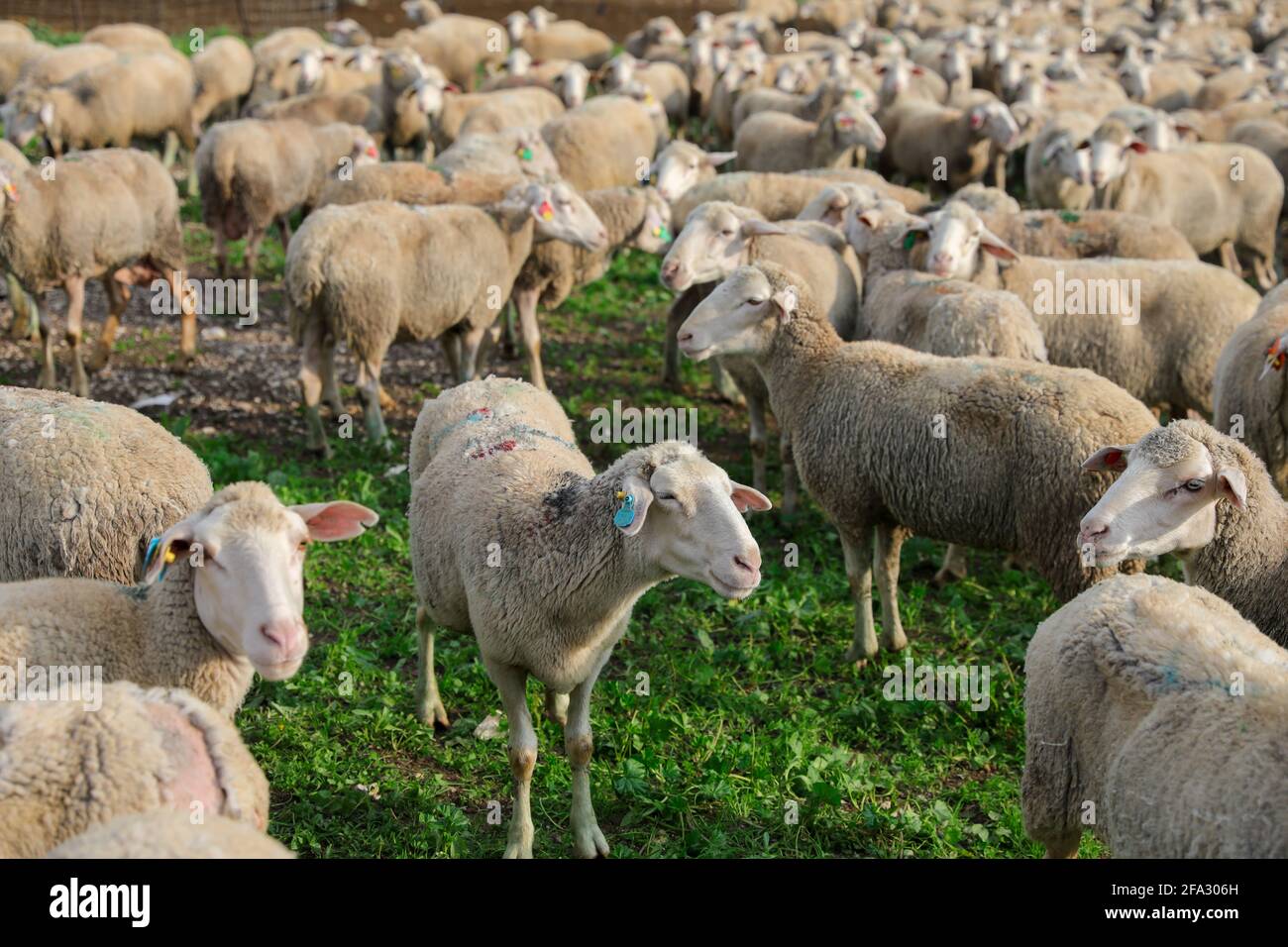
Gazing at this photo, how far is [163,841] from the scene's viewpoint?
9.64ft

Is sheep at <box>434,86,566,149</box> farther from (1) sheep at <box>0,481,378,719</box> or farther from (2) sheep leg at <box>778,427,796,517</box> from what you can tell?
(1) sheep at <box>0,481,378,719</box>

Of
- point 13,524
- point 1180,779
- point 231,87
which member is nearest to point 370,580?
point 13,524

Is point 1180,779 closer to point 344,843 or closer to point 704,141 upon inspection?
point 344,843

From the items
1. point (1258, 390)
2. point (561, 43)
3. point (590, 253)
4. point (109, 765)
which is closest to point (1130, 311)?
point (1258, 390)

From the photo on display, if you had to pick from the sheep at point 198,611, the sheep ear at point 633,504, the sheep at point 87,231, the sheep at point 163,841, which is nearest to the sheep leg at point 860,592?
the sheep ear at point 633,504

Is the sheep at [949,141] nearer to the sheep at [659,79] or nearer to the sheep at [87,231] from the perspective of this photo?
the sheep at [659,79]

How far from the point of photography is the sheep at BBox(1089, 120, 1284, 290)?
11.7 m

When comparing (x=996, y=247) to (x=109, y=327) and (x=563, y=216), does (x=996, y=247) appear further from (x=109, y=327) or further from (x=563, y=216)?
(x=109, y=327)

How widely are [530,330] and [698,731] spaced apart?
4.77 metres

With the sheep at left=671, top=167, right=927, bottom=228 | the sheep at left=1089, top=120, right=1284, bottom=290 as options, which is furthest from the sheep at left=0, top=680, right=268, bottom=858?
the sheep at left=1089, top=120, right=1284, bottom=290

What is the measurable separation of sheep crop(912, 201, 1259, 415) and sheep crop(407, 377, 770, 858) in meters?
3.89

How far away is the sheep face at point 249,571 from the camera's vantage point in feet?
12.7

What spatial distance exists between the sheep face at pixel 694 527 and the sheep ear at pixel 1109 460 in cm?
164
